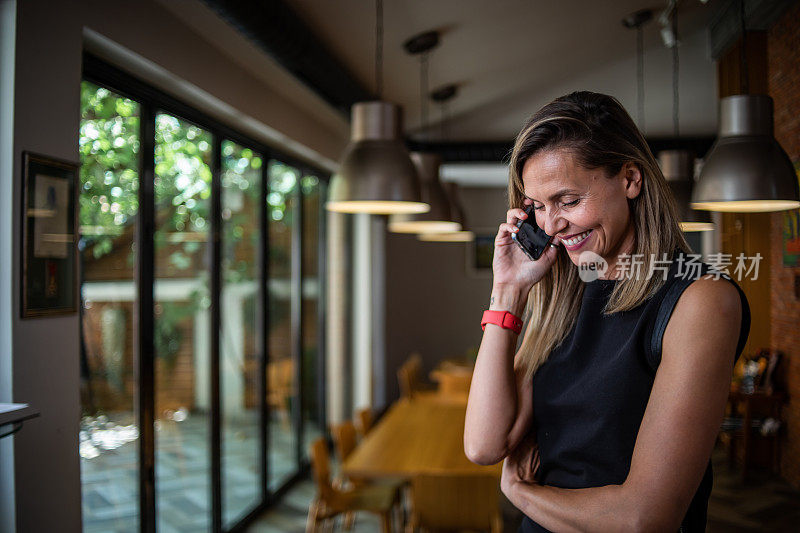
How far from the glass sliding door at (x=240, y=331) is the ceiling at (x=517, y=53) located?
111 cm

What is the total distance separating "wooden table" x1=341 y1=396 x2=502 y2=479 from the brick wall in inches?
60.9

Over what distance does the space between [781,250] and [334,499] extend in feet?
9.72

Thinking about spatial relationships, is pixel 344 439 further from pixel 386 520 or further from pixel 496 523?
pixel 496 523

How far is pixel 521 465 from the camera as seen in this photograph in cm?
127

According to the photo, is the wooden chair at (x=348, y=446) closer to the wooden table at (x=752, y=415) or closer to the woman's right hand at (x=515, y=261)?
the wooden table at (x=752, y=415)

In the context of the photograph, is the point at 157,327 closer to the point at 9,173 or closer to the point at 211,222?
the point at 211,222

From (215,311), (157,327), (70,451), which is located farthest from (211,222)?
(70,451)

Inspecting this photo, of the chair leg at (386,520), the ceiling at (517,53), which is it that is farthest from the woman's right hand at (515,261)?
the chair leg at (386,520)

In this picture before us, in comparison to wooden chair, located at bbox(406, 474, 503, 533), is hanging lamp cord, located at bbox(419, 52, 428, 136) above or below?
above

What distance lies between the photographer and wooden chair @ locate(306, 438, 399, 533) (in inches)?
148

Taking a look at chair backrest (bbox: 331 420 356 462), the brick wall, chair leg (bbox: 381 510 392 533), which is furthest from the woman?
chair backrest (bbox: 331 420 356 462)

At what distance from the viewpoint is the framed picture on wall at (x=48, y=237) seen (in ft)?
7.13

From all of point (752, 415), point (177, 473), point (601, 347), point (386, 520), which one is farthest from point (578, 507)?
point (177, 473)

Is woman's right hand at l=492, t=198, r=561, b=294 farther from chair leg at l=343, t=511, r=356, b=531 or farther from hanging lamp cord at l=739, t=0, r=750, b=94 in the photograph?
chair leg at l=343, t=511, r=356, b=531
